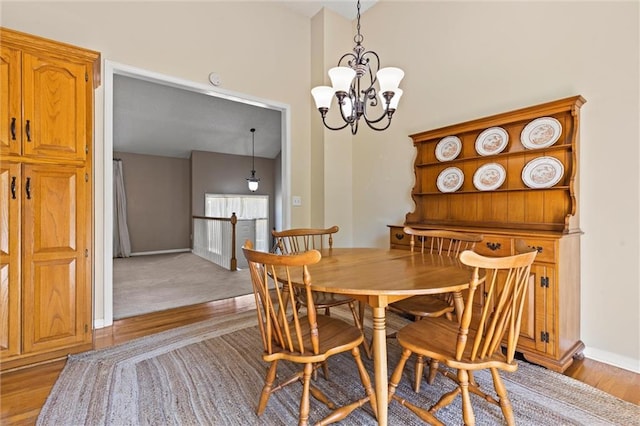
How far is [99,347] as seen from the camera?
2.33 metres

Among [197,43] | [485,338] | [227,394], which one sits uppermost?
[197,43]

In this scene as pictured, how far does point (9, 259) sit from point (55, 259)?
222 millimetres

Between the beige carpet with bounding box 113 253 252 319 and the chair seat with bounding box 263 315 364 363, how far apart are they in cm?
231

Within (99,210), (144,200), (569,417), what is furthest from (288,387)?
(144,200)

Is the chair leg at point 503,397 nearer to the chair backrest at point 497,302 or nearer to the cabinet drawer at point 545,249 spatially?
the chair backrest at point 497,302

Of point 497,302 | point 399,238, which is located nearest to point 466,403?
point 497,302

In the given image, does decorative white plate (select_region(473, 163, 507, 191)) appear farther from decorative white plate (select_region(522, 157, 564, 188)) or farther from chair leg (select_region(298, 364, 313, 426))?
chair leg (select_region(298, 364, 313, 426))

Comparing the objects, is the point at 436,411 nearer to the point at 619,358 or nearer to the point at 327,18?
the point at 619,358

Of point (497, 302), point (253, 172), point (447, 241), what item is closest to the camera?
point (497, 302)

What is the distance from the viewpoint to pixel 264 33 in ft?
12.0

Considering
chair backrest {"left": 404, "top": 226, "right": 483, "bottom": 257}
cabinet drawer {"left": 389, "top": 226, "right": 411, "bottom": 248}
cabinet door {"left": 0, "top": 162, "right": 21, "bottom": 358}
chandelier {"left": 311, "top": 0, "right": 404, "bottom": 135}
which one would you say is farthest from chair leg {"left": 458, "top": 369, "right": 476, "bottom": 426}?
cabinet door {"left": 0, "top": 162, "right": 21, "bottom": 358}

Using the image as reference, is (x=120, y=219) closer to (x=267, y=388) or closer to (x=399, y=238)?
(x=399, y=238)

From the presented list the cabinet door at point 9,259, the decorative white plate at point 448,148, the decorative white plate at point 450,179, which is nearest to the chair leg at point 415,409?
the decorative white plate at point 450,179

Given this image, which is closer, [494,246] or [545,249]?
[545,249]
